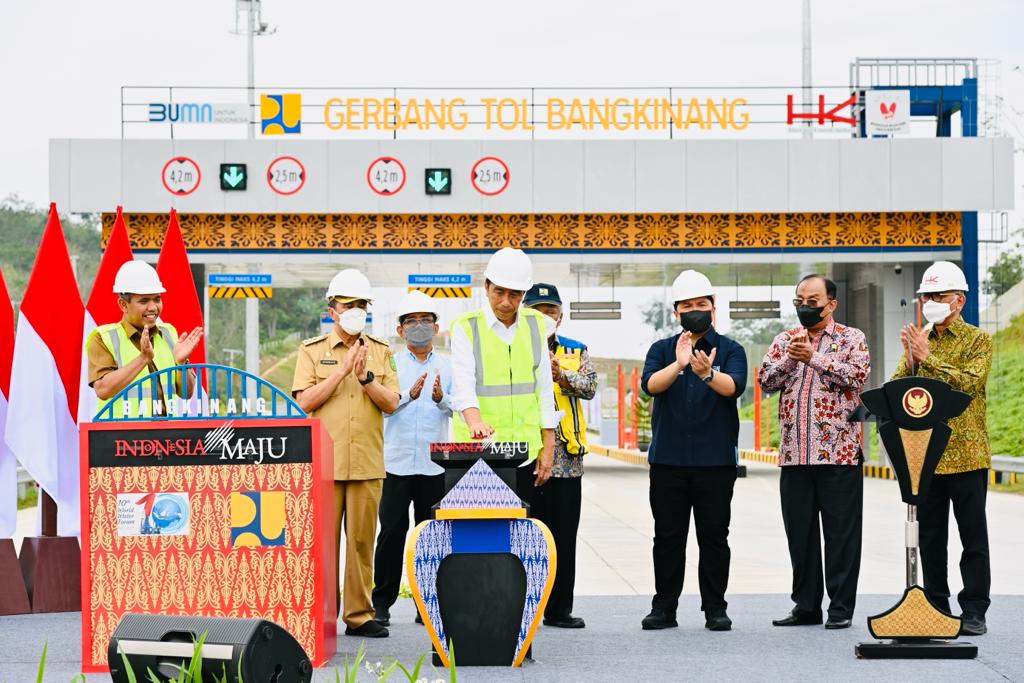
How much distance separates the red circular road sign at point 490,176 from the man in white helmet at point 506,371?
15.3 metres

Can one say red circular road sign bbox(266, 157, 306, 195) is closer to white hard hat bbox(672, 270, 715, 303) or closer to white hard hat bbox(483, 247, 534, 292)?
white hard hat bbox(672, 270, 715, 303)

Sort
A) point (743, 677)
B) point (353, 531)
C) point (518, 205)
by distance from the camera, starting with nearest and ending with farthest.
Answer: point (743, 677), point (353, 531), point (518, 205)

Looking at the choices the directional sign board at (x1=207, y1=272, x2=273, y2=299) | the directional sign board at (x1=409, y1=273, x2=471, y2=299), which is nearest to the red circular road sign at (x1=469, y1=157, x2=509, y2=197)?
the directional sign board at (x1=409, y1=273, x2=471, y2=299)

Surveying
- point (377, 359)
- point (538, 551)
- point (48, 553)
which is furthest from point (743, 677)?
point (48, 553)

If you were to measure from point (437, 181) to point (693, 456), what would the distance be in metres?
14.8

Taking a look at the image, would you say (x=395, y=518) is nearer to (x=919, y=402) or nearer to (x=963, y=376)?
(x=919, y=402)

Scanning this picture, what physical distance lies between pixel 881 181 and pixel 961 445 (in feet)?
51.2

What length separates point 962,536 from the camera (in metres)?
7.11

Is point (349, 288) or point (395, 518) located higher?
point (349, 288)

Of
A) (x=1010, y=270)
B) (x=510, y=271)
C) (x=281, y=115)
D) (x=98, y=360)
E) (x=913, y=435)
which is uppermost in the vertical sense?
(x=281, y=115)

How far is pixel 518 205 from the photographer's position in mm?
21750

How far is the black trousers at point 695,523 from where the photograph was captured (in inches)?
284

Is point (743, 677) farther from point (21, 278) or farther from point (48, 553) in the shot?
point (21, 278)

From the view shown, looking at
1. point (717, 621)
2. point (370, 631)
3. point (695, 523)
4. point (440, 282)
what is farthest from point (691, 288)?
point (440, 282)
